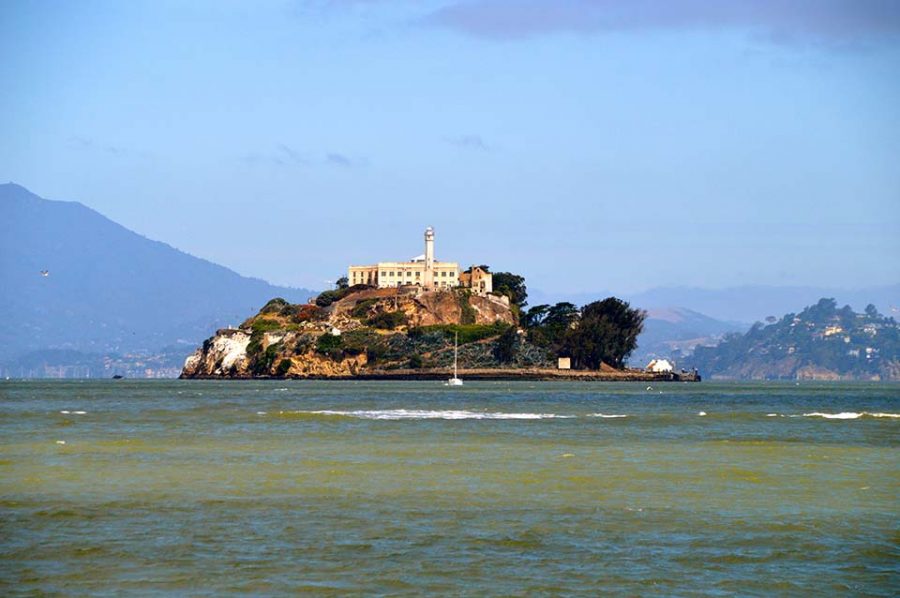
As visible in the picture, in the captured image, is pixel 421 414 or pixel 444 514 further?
pixel 421 414

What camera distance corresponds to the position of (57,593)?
21266mm

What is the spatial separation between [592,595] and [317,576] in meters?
4.57

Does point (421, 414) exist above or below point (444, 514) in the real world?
above

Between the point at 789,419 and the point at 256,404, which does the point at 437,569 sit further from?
the point at 256,404

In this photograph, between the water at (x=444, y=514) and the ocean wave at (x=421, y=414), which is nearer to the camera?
the water at (x=444, y=514)

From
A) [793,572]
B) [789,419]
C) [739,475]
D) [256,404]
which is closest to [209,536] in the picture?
[793,572]

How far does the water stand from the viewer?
74.3 ft

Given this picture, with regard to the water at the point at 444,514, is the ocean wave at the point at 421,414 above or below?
above

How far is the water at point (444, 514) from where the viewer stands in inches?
892

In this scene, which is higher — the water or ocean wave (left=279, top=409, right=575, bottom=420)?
ocean wave (left=279, top=409, right=575, bottom=420)

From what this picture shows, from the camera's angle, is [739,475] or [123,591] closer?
[123,591]

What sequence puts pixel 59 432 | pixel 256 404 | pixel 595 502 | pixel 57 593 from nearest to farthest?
1. pixel 57 593
2. pixel 595 502
3. pixel 59 432
4. pixel 256 404

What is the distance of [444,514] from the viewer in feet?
98.5

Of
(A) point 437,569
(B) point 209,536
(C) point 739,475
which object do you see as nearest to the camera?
(A) point 437,569
